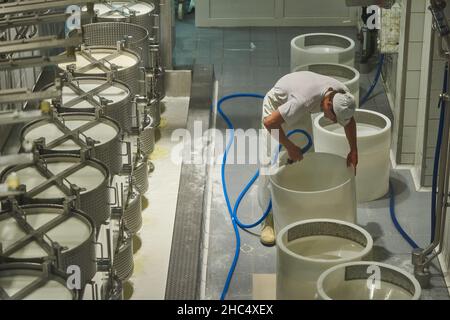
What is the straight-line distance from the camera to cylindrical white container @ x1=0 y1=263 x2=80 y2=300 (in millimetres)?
4969

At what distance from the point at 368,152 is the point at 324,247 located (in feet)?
4.73

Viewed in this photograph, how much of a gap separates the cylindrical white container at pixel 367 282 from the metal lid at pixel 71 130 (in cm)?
193

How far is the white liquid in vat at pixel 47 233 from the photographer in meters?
5.38

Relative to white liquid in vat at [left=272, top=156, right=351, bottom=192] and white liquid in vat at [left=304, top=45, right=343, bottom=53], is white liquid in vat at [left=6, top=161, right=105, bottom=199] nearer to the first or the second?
white liquid in vat at [left=272, top=156, right=351, bottom=192]

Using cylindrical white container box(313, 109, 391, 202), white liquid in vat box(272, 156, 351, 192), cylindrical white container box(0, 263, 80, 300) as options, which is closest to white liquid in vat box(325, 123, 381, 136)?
cylindrical white container box(313, 109, 391, 202)

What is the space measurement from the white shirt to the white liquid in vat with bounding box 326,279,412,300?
1.65 metres

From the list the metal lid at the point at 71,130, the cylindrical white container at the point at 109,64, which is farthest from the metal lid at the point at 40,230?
the cylindrical white container at the point at 109,64

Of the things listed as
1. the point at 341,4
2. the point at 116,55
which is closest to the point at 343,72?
the point at 116,55

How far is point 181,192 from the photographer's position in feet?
25.9

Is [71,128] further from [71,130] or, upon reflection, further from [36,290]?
[36,290]

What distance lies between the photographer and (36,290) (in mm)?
5020

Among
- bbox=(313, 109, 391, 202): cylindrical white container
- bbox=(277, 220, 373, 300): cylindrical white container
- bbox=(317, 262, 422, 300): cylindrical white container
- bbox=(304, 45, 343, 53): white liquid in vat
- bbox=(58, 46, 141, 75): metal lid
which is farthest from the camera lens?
bbox=(304, 45, 343, 53): white liquid in vat

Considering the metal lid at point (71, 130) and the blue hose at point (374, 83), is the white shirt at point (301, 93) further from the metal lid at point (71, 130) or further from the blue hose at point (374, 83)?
the blue hose at point (374, 83)

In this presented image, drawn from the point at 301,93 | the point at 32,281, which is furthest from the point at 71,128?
the point at 32,281
